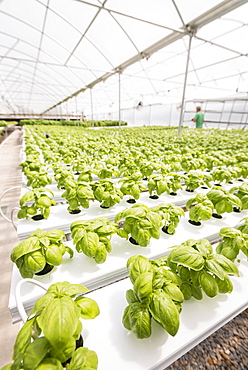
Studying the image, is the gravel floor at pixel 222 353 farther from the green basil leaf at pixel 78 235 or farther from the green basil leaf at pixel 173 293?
the green basil leaf at pixel 78 235

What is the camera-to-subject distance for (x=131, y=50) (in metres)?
6.25

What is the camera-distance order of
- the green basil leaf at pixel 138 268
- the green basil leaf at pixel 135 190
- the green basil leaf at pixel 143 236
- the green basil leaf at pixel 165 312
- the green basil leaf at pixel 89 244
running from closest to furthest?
the green basil leaf at pixel 165 312, the green basil leaf at pixel 138 268, the green basil leaf at pixel 89 244, the green basil leaf at pixel 143 236, the green basil leaf at pixel 135 190

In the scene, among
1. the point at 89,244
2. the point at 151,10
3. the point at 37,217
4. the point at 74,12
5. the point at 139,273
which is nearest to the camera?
the point at 139,273

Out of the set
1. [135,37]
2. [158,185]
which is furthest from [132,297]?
[135,37]

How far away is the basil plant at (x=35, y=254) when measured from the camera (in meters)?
0.77

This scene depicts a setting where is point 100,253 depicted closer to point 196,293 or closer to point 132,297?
point 132,297

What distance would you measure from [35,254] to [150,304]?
0.49 m

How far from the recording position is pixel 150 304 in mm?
582

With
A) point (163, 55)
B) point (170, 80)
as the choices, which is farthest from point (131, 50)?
point (170, 80)

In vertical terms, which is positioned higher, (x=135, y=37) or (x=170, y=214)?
(x=135, y=37)

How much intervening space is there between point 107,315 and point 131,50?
7.38 meters

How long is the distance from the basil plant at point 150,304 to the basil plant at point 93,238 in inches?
10.7

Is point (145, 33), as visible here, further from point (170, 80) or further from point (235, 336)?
point (235, 336)

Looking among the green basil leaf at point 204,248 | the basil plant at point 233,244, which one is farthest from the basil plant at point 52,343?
the basil plant at point 233,244
